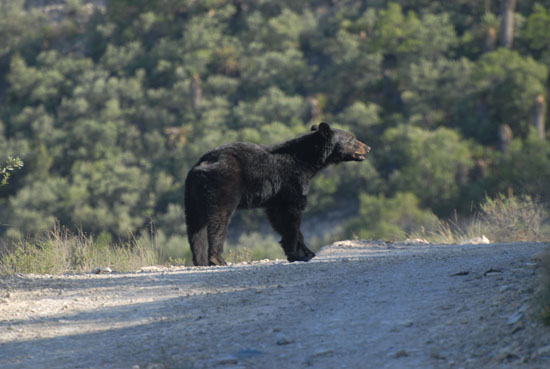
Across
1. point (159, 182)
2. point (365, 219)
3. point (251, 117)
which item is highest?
point (251, 117)

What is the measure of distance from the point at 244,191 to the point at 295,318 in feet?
12.7

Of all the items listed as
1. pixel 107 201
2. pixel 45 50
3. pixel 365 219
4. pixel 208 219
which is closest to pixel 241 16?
pixel 45 50

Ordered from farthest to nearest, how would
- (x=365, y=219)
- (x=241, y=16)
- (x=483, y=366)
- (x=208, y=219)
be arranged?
(x=241, y=16), (x=365, y=219), (x=208, y=219), (x=483, y=366)

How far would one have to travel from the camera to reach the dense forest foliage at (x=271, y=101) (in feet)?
120

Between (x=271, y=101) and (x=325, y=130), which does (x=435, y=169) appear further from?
(x=325, y=130)

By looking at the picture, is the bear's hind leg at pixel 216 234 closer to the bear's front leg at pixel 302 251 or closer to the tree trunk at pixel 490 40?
the bear's front leg at pixel 302 251

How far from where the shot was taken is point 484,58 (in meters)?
39.0

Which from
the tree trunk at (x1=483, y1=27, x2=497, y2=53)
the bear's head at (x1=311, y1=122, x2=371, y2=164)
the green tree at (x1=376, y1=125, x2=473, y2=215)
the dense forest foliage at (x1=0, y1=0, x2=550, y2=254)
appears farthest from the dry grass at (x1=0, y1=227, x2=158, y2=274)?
the tree trunk at (x1=483, y1=27, x2=497, y2=53)

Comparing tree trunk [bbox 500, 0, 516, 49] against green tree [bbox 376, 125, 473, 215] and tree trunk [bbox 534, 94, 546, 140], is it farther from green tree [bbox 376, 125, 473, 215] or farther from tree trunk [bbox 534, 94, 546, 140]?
tree trunk [bbox 534, 94, 546, 140]

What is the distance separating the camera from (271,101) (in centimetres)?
4653

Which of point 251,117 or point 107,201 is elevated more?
point 251,117

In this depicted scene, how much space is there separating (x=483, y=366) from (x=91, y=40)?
59.6 metres

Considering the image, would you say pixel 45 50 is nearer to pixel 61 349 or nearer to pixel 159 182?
pixel 159 182

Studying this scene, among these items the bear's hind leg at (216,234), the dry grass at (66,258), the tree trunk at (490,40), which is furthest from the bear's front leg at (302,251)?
the tree trunk at (490,40)
